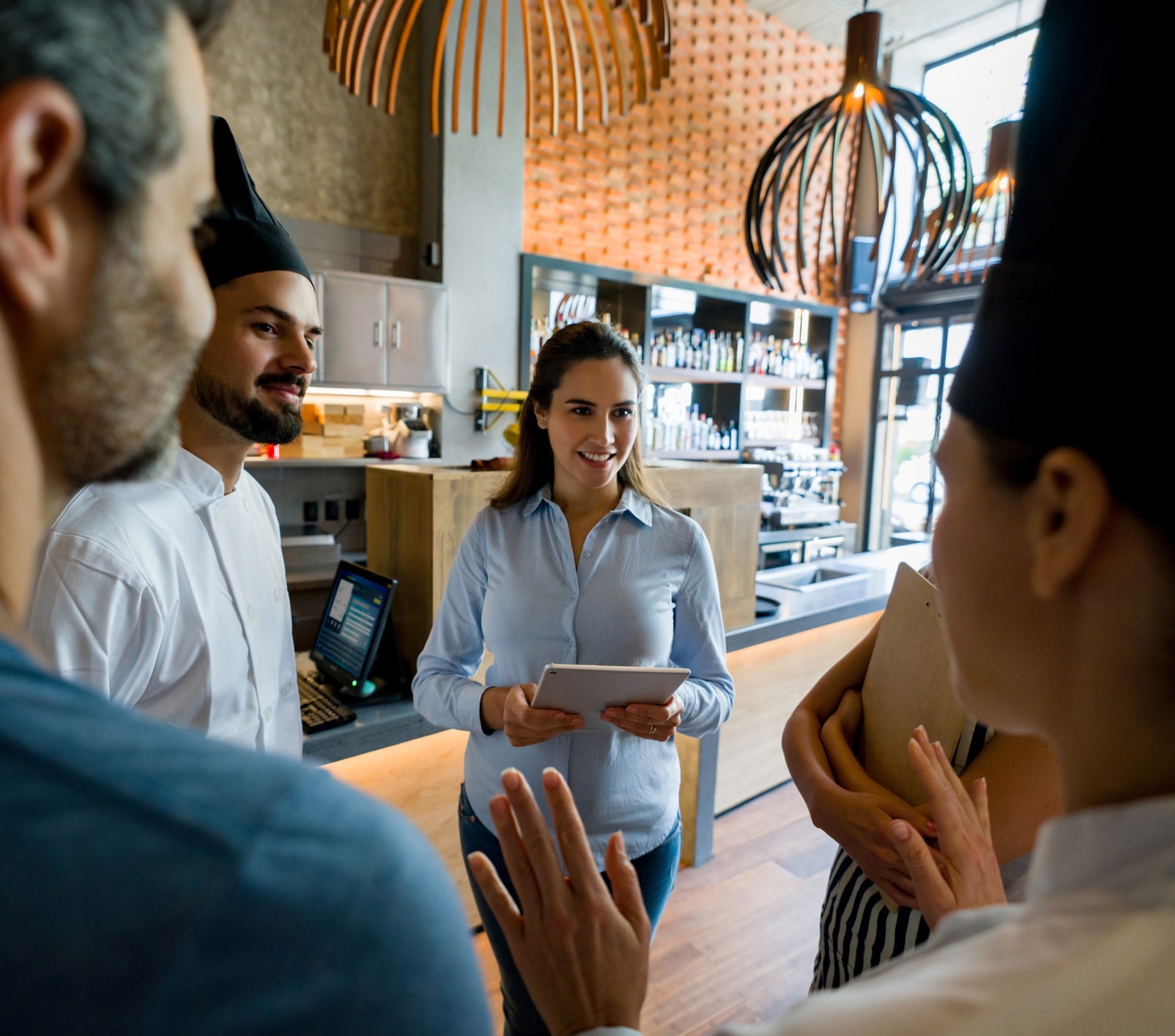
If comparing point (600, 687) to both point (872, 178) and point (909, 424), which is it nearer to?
point (872, 178)

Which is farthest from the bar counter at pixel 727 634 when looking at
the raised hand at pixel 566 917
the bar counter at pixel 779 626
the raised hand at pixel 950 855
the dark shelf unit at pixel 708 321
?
the dark shelf unit at pixel 708 321

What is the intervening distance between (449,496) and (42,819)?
1896mm

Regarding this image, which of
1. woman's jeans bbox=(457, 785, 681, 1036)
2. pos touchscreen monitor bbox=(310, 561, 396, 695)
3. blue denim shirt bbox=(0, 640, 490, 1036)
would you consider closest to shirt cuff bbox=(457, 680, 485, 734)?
woman's jeans bbox=(457, 785, 681, 1036)

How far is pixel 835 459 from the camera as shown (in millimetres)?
7691

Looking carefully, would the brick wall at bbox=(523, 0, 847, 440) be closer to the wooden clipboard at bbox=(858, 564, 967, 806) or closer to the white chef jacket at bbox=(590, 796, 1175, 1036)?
the wooden clipboard at bbox=(858, 564, 967, 806)

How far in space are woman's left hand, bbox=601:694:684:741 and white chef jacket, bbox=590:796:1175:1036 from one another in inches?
42.9

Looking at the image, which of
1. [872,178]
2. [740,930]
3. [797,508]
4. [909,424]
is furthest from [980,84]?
[740,930]

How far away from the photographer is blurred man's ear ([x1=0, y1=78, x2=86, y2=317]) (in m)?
0.38

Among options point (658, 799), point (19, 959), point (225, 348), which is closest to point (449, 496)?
point (225, 348)

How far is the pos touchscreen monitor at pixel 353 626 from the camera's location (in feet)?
7.01

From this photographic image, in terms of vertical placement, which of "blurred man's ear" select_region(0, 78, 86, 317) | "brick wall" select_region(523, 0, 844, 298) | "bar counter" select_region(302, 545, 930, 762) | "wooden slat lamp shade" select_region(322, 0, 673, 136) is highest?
"brick wall" select_region(523, 0, 844, 298)

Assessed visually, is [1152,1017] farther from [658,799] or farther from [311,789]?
[658,799]

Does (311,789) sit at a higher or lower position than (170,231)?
lower

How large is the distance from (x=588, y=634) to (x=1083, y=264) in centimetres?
142
